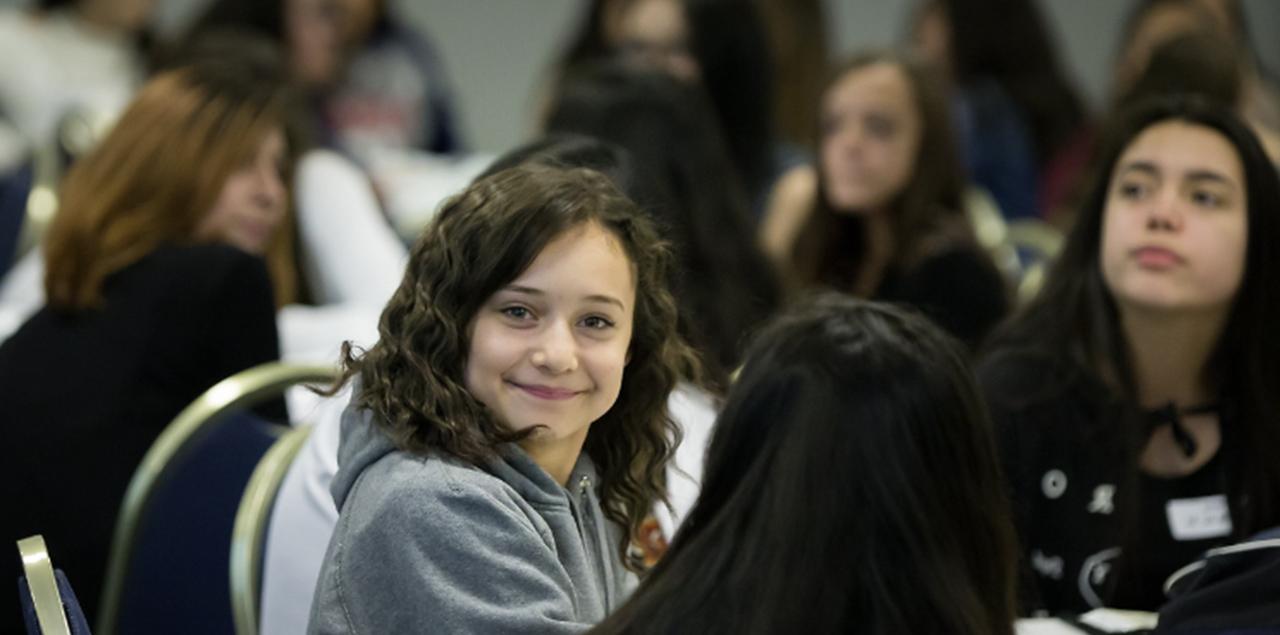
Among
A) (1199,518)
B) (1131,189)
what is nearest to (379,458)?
(1199,518)


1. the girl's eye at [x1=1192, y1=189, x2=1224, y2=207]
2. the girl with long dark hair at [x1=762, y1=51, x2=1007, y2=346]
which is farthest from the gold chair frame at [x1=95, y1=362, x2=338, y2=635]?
the girl with long dark hair at [x1=762, y1=51, x2=1007, y2=346]

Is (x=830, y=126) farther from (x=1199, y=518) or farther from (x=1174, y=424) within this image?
(x=1199, y=518)

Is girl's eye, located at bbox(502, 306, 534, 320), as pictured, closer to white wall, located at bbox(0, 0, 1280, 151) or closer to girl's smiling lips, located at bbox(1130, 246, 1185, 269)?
girl's smiling lips, located at bbox(1130, 246, 1185, 269)

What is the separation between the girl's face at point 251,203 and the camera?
2965mm

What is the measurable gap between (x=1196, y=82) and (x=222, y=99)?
82.1 inches

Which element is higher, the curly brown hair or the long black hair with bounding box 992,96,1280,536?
the curly brown hair

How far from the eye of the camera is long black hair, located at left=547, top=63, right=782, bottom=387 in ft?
9.43

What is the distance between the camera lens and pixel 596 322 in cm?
181

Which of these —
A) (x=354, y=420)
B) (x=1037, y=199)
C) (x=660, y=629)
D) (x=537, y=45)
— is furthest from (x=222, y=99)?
(x=537, y=45)

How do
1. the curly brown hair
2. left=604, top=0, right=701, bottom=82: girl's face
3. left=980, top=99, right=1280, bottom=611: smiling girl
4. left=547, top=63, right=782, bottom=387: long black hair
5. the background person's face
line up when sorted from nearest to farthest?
the curly brown hair < left=980, top=99, right=1280, bottom=611: smiling girl < left=547, top=63, right=782, bottom=387: long black hair < left=604, top=0, right=701, bottom=82: girl's face < the background person's face

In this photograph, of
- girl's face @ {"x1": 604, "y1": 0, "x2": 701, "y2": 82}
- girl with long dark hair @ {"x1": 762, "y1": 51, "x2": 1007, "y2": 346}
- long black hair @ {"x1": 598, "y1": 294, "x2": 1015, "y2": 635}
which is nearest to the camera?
long black hair @ {"x1": 598, "y1": 294, "x2": 1015, "y2": 635}

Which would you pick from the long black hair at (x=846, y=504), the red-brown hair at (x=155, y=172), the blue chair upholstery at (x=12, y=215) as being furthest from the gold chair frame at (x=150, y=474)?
the blue chair upholstery at (x=12, y=215)

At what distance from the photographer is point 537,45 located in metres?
7.64

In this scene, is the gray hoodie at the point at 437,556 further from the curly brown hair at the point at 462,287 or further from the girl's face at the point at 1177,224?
the girl's face at the point at 1177,224
